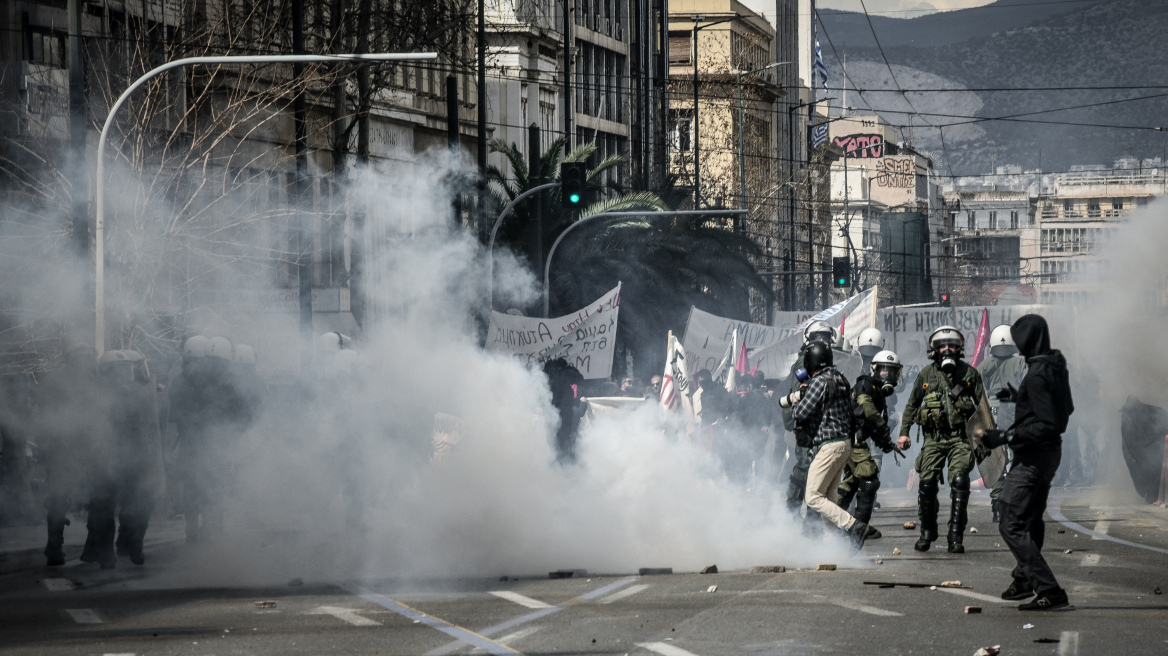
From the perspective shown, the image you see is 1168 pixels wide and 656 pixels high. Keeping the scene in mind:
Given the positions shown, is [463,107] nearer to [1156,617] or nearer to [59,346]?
[59,346]

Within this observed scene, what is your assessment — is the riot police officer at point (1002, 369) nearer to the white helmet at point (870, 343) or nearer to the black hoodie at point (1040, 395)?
the white helmet at point (870, 343)

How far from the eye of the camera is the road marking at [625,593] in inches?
356

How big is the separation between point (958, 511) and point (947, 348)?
47.1 inches

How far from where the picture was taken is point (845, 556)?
35.1ft

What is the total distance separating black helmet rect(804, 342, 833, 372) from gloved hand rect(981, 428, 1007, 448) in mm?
1960

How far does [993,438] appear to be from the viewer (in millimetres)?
8938

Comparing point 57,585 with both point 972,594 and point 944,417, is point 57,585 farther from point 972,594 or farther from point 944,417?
point 944,417

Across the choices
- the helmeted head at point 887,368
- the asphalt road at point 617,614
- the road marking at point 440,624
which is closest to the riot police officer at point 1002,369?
the helmeted head at point 887,368

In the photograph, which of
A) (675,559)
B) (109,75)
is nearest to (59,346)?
(109,75)

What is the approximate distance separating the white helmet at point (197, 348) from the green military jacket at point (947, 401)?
5129 millimetres

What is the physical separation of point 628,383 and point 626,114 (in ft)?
120

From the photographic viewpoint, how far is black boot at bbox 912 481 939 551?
11.5 metres

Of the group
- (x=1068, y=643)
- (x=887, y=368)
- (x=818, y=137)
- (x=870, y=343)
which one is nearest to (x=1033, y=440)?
(x=1068, y=643)

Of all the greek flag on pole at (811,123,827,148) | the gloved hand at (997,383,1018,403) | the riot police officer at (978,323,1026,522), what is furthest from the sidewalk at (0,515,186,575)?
the greek flag on pole at (811,123,827,148)
